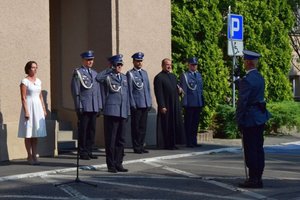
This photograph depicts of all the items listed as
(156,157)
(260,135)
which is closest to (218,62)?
(156,157)

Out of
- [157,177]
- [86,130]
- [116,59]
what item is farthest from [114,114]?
[86,130]

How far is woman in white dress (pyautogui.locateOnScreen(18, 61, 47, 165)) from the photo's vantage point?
1056cm

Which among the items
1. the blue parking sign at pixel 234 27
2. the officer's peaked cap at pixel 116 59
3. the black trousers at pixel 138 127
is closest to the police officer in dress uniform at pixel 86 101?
the black trousers at pixel 138 127

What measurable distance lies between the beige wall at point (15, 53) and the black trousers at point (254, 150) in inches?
176

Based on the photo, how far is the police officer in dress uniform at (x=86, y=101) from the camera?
11195 millimetres

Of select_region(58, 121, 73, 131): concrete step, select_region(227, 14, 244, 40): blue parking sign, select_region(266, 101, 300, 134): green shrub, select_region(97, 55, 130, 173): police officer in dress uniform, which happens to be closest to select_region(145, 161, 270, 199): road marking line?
select_region(97, 55, 130, 173): police officer in dress uniform

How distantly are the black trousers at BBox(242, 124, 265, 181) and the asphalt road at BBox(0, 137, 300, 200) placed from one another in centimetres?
26

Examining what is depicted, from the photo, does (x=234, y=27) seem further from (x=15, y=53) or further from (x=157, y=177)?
(x=157, y=177)

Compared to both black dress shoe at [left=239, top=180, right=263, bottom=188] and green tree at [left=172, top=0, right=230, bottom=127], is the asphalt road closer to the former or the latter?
black dress shoe at [left=239, top=180, right=263, bottom=188]

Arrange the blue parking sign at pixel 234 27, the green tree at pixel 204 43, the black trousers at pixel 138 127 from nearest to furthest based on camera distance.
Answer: the black trousers at pixel 138 127 → the blue parking sign at pixel 234 27 → the green tree at pixel 204 43

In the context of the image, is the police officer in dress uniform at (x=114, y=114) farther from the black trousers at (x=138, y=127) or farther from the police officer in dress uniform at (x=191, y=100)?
the police officer in dress uniform at (x=191, y=100)

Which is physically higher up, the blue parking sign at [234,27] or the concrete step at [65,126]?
the blue parking sign at [234,27]

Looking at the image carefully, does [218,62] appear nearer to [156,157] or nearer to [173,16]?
[173,16]

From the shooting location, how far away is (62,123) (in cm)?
1407
